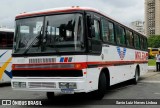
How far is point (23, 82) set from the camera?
33.4 ft

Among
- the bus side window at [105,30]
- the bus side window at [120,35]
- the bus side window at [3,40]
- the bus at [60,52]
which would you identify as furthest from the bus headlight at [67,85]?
the bus side window at [3,40]

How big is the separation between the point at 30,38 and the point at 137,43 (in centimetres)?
927

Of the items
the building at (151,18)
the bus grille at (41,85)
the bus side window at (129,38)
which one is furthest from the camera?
the building at (151,18)

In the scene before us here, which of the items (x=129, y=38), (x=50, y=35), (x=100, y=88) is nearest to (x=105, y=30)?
(x=100, y=88)

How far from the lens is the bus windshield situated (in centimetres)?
975

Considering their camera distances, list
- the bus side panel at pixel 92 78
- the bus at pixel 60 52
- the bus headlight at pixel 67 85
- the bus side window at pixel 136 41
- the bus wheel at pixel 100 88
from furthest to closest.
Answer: the bus side window at pixel 136 41 < the bus wheel at pixel 100 88 < the bus side panel at pixel 92 78 < the bus at pixel 60 52 < the bus headlight at pixel 67 85

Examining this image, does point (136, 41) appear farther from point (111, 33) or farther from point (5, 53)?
point (5, 53)

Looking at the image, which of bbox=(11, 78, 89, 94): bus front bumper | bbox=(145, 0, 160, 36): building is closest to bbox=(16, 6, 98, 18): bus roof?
bbox=(11, 78, 89, 94): bus front bumper

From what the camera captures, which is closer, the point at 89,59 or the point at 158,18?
the point at 89,59

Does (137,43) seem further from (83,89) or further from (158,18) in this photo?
(158,18)

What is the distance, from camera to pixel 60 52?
31.9 feet

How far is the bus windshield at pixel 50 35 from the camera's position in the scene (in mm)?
9750

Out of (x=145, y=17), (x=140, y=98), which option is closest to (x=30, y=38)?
(x=140, y=98)

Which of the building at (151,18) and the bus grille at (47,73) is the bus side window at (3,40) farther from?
the building at (151,18)
